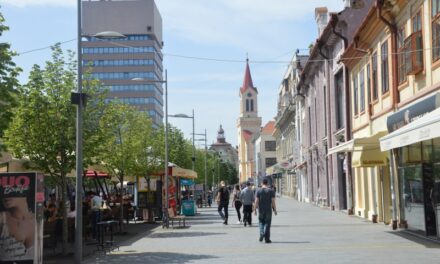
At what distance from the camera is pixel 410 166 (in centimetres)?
1894

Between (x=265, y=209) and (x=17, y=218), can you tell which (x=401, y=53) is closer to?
(x=265, y=209)

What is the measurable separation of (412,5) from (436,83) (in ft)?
10.9

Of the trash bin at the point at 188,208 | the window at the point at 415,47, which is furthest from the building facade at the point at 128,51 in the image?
the window at the point at 415,47

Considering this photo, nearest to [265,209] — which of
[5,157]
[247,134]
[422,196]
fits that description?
[422,196]

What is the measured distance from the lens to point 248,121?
161m

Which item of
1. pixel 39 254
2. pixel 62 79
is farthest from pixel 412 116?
pixel 39 254

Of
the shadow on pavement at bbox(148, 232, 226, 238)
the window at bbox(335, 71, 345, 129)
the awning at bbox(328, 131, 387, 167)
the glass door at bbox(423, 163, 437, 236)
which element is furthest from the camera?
the window at bbox(335, 71, 345, 129)

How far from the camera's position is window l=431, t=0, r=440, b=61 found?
1649 centimetres

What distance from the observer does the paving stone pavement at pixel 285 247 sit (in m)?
13.6

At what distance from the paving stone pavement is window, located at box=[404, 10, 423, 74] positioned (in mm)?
4702

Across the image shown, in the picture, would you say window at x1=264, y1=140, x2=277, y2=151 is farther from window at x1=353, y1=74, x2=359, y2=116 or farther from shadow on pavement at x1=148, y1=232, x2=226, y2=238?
shadow on pavement at x1=148, y1=232, x2=226, y2=238

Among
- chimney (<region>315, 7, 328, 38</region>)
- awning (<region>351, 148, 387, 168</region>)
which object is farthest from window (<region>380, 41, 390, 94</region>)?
chimney (<region>315, 7, 328, 38</region>)

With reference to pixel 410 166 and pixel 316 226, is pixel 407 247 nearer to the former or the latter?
pixel 410 166

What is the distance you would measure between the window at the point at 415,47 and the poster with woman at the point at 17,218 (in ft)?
36.5
